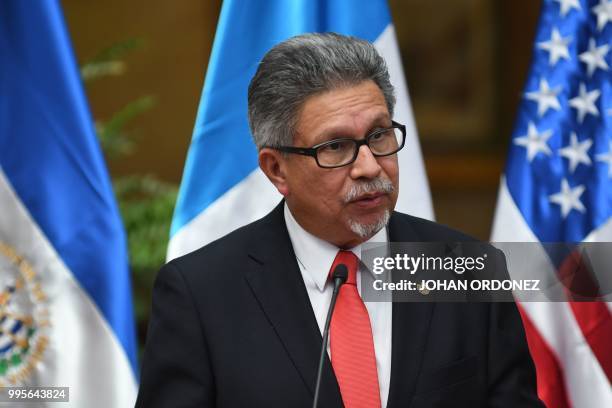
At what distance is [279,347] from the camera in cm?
212

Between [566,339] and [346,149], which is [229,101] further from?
[566,339]

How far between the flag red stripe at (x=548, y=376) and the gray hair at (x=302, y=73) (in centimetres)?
110

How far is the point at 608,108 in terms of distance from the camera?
289cm

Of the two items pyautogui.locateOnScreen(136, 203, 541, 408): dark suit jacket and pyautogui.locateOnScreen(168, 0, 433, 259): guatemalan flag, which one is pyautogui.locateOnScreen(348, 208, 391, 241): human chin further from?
pyautogui.locateOnScreen(168, 0, 433, 259): guatemalan flag

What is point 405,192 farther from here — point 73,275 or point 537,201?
point 73,275

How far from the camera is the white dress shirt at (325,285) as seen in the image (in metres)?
2.14

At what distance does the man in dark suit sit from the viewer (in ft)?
6.82

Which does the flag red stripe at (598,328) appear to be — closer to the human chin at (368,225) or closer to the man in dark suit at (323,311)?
the man in dark suit at (323,311)

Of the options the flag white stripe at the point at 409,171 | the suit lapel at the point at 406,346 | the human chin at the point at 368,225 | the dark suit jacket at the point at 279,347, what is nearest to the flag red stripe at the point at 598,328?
the flag white stripe at the point at 409,171

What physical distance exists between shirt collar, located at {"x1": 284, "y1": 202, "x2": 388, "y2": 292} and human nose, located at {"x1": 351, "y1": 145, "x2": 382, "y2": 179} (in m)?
0.21

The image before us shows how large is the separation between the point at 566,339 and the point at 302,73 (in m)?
1.33

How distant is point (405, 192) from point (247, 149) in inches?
21.0

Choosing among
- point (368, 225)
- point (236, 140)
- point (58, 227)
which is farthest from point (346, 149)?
point (58, 227)

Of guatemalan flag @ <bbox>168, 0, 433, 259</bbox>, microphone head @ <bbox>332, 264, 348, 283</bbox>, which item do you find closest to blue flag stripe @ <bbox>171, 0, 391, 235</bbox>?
guatemalan flag @ <bbox>168, 0, 433, 259</bbox>
